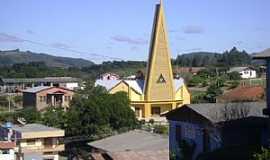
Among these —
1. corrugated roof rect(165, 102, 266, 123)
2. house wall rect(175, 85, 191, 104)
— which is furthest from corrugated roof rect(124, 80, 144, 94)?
corrugated roof rect(165, 102, 266, 123)

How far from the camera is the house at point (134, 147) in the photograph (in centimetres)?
1842

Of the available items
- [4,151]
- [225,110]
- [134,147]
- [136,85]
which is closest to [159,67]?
[136,85]

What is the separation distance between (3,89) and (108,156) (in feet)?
208

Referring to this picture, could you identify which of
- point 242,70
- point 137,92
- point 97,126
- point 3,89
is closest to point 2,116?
point 137,92

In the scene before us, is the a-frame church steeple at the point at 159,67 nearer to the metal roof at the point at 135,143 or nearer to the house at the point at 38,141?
the house at the point at 38,141

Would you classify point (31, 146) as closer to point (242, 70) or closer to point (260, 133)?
point (260, 133)

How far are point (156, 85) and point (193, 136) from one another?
31233mm

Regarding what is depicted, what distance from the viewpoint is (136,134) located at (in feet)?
82.6

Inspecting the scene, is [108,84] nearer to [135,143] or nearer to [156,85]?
[156,85]

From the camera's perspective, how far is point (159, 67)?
48906 mm

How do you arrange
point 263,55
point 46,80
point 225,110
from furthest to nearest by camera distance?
point 46,80 → point 225,110 → point 263,55

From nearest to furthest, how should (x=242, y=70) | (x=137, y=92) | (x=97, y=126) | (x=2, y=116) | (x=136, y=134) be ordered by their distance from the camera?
(x=136, y=134) → (x=97, y=126) → (x=2, y=116) → (x=137, y=92) → (x=242, y=70)

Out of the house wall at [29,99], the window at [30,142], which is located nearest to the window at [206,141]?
the window at [30,142]

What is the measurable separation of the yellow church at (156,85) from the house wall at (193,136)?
28019 mm
